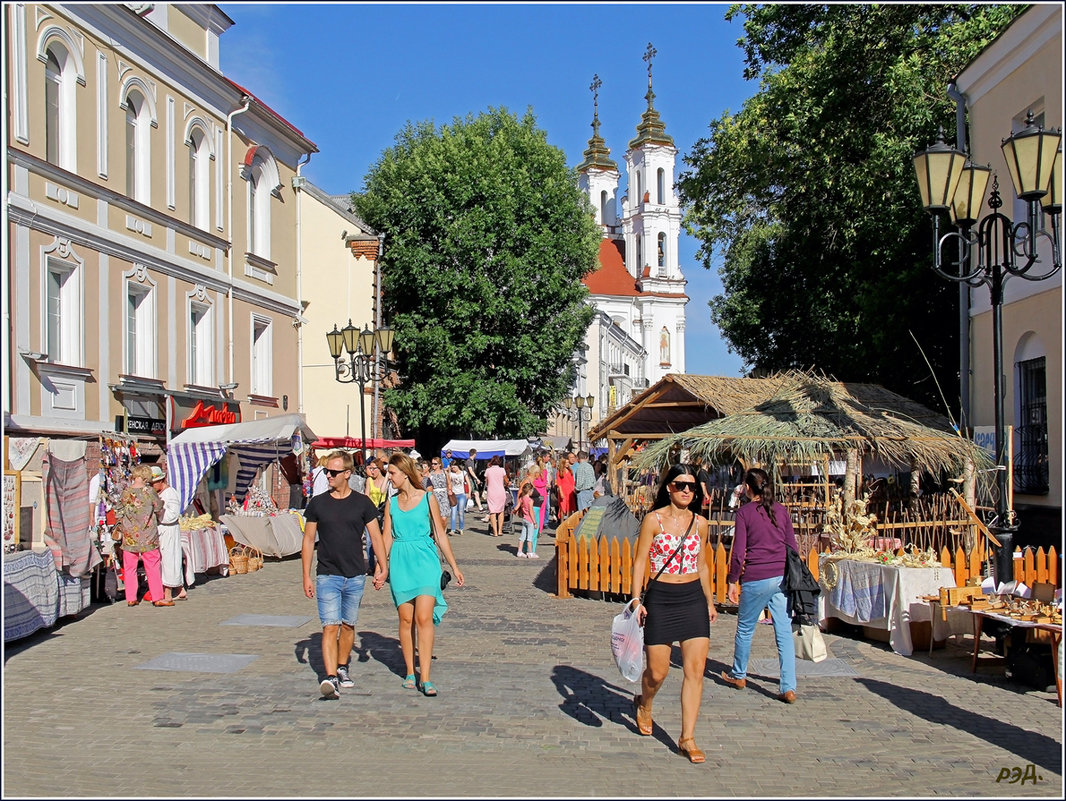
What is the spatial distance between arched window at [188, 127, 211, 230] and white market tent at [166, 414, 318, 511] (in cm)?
598

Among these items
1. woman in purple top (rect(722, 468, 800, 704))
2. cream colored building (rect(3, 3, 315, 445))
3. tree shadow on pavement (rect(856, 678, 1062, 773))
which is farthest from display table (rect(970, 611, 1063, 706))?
cream colored building (rect(3, 3, 315, 445))

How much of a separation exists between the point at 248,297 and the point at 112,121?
6387 mm

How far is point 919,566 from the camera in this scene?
33.2 ft

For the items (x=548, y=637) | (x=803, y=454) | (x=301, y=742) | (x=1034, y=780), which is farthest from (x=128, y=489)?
(x=1034, y=780)

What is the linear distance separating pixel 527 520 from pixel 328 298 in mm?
15638

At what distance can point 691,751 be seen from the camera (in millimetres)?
6223

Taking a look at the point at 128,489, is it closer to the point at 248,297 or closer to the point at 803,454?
the point at 803,454

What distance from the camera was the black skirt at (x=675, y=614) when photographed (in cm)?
645

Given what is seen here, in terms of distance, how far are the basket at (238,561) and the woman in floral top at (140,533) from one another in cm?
331

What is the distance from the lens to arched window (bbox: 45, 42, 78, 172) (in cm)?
1667

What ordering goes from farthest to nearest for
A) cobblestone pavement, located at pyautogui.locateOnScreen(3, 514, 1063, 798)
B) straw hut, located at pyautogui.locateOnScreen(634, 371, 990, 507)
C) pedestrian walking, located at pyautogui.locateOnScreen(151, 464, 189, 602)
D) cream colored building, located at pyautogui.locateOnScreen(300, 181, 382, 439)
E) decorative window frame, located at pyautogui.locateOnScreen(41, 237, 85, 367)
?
cream colored building, located at pyautogui.locateOnScreen(300, 181, 382, 439) → decorative window frame, located at pyautogui.locateOnScreen(41, 237, 85, 367) → pedestrian walking, located at pyautogui.locateOnScreen(151, 464, 189, 602) → straw hut, located at pyautogui.locateOnScreen(634, 371, 990, 507) → cobblestone pavement, located at pyautogui.locateOnScreen(3, 514, 1063, 798)

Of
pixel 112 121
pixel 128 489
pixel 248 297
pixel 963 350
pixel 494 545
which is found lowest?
pixel 494 545

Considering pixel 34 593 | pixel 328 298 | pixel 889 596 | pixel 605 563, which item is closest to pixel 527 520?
pixel 605 563

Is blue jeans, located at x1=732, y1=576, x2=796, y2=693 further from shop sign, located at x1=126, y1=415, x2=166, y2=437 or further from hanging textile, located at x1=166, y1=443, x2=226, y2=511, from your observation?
shop sign, located at x1=126, y1=415, x2=166, y2=437
